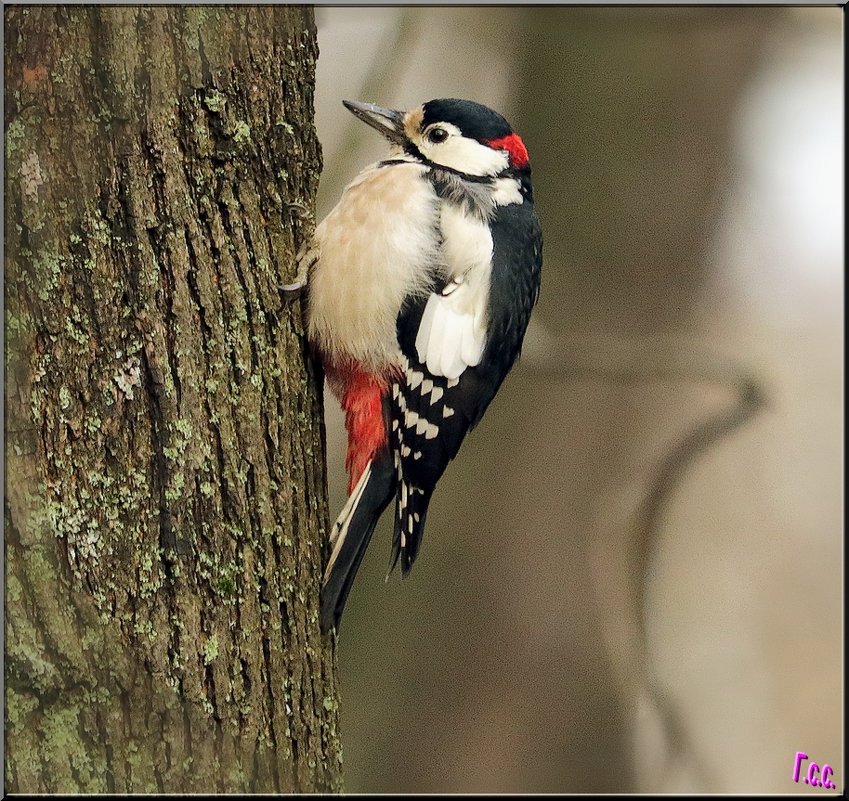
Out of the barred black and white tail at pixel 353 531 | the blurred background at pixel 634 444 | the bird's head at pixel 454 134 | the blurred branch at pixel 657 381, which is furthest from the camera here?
the blurred branch at pixel 657 381

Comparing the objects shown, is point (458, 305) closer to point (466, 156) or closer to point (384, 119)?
point (466, 156)

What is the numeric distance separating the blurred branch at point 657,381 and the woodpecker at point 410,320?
0.97 metres

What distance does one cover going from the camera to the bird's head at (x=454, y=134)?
69.7 inches

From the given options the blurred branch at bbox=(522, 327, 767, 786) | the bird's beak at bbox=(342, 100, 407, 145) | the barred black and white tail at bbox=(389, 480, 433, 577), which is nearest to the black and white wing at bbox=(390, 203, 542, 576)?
the barred black and white tail at bbox=(389, 480, 433, 577)

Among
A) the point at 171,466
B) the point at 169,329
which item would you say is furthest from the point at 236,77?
the point at 171,466

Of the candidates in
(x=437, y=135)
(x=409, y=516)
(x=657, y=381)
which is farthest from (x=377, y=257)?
(x=657, y=381)

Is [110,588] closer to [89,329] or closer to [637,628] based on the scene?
[89,329]

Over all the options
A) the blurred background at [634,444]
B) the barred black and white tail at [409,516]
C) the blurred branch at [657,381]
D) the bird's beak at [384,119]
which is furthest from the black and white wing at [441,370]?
the blurred branch at [657,381]

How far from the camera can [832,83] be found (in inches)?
72.0

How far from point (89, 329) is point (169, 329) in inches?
4.5

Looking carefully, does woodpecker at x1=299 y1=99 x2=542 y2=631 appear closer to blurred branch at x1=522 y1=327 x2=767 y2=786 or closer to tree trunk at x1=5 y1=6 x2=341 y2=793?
tree trunk at x1=5 y1=6 x2=341 y2=793

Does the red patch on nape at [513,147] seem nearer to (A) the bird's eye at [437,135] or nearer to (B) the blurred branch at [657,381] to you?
(A) the bird's eye at [437,135]

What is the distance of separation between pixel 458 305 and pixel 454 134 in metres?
0.42

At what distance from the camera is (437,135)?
1784 millimetres
